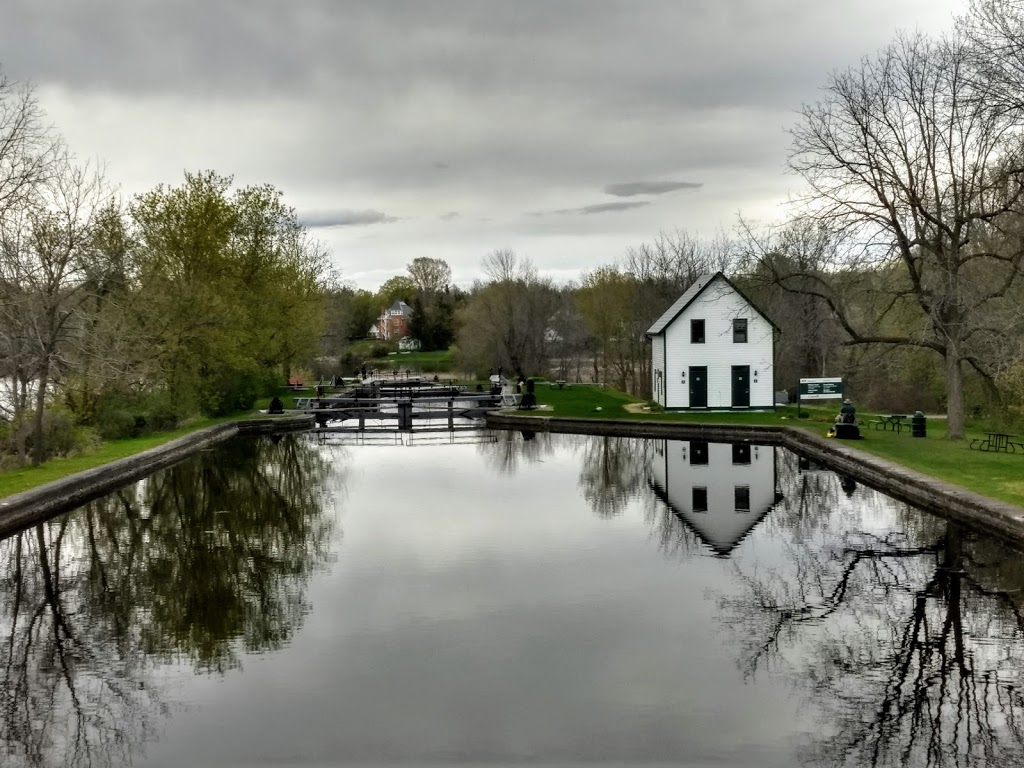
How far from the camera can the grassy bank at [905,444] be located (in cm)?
1738

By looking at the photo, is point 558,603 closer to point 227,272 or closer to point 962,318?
point 962,318

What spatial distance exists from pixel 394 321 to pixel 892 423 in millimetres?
95670

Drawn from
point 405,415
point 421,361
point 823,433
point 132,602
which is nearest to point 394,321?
point 421,361

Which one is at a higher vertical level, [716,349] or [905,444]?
[716,349]

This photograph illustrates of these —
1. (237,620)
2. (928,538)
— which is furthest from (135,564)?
(928,538)

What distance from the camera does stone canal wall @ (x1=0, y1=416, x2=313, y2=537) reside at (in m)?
16.3

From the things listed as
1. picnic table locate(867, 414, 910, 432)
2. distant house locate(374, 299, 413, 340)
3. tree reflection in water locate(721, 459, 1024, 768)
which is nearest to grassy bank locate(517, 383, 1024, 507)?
picnic table locate(867, 414, 910, 432)

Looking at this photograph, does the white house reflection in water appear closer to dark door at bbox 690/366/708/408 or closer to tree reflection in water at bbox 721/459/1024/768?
tree reflection in water at bbox 721/459/1024/768

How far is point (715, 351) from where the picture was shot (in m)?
37.0

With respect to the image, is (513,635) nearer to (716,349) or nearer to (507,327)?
(716,349)

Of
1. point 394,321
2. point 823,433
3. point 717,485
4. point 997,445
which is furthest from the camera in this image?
point 394,321

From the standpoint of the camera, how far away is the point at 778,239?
51250 mm

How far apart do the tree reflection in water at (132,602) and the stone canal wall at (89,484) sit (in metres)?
0.43

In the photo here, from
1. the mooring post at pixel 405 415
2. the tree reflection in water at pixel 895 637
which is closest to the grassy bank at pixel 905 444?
the tree reflection in water at pixel 895 637
